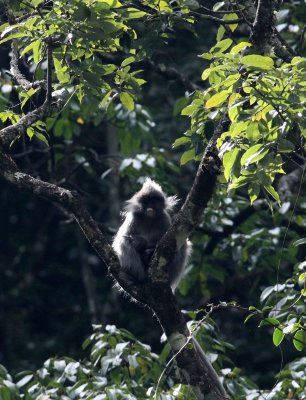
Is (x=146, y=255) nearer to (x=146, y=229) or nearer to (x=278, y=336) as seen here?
(x=146, y=229)

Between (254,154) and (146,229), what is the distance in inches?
120

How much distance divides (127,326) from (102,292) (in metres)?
0.60

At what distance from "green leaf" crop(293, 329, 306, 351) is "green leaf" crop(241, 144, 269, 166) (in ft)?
3.06

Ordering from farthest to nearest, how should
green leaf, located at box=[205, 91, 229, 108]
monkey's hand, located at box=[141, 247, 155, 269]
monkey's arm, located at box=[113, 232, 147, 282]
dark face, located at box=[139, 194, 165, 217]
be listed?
dark face, located at box=[139, 194, 165, 217] → monkey's hand, located at box=[141, 247, 155, 269] → monkey's arm, located at box=[113, 232, 147, 282] → green leaf, located at box=[205, 91, 229, 108]

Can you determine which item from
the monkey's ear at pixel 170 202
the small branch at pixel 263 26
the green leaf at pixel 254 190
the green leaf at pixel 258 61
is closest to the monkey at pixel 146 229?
the monkey's ear at pixel 170 202

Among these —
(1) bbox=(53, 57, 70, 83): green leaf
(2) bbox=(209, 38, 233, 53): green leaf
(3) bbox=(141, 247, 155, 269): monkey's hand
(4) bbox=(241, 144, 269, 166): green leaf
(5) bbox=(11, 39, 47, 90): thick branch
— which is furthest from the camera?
(3) bbox=(141, 247, 155, 269): monkey's hand

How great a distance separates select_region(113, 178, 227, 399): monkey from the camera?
605cm

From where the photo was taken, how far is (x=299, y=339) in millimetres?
4215

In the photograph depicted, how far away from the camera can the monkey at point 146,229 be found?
19.9ft

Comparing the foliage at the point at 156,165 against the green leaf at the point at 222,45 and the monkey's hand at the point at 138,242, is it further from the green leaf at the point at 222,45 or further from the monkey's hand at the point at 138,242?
the monkey's hand at the point at 138,242

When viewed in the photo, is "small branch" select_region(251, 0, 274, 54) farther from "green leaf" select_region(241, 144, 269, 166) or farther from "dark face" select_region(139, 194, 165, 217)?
"dark face" select_region(139, 194, 165, 217)

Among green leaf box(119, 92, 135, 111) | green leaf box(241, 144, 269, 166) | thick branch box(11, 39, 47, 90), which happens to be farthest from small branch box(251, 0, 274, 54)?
thick branch box(11, 39, 47, 90)

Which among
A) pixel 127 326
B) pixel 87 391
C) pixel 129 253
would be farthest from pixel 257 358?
pixel 87 391

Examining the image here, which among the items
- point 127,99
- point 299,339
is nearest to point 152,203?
point 127,99
